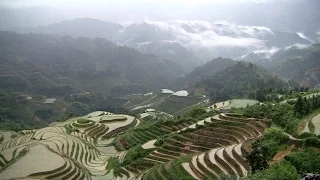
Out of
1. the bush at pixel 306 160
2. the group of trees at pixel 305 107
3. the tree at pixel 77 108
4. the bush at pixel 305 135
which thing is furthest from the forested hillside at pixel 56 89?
the bush at pixel 306 160

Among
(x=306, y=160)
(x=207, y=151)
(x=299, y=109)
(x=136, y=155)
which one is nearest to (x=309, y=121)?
(x=299, y=109)

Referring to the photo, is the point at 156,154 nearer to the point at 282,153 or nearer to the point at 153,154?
the point at 153,154

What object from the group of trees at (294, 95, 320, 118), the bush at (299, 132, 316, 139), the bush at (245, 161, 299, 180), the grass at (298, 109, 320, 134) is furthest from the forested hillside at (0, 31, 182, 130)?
the bush at (245, 161, 299, 180)

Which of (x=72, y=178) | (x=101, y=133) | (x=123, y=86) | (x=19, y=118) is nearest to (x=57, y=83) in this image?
(x=123, y=86)

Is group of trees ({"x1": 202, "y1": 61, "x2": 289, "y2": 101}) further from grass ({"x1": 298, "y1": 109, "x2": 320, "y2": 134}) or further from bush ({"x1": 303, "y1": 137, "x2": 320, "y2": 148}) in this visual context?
bush ({"x1": 303, "y1": 137, "x2": 320, "y2": 148})

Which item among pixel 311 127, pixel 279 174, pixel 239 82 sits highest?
pixel 311 127

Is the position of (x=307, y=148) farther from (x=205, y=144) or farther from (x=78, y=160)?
(x=78, y=160)
